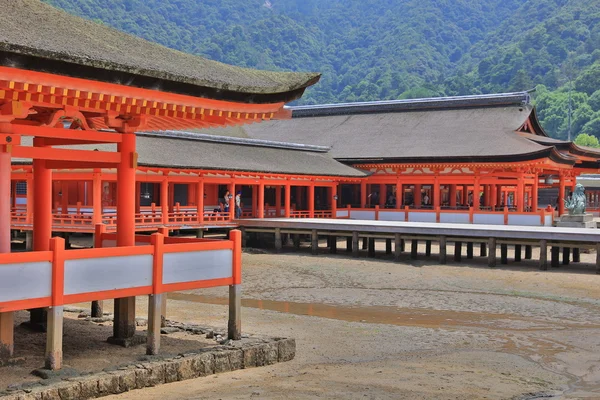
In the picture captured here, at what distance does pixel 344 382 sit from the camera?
12391 mm

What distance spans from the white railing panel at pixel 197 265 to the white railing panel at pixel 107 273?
39 cm

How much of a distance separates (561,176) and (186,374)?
35639 mm

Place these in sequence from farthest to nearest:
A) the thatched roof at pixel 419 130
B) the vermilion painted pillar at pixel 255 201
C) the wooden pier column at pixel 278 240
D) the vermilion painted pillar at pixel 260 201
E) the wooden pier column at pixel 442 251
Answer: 1. the thatched roof at pixel 419 130
2. the vermilion painted pillar at pixel 255 201
3. the vermilion painted pillar at pixel 260 201
4. the wooden pier column at pixel 278 240
5. the wooden pier column at pixel 442 251

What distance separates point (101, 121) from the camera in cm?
1362

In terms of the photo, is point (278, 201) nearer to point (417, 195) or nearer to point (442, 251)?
point (417, 195)

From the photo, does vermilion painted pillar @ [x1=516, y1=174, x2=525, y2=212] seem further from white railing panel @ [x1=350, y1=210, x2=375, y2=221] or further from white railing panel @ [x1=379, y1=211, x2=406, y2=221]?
white railing panel @ [x1=350, y1=210, x2=375, y2=221]

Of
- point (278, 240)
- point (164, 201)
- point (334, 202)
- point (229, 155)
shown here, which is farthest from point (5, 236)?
point (334, 202)

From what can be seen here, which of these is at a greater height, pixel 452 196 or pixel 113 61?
pixel 113 61

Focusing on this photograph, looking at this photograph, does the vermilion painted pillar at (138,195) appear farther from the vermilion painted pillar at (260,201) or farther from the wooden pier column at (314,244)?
the wooden pier column at (314,244)

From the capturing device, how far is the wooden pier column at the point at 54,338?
35.6 feet

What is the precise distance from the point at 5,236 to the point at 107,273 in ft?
4.99

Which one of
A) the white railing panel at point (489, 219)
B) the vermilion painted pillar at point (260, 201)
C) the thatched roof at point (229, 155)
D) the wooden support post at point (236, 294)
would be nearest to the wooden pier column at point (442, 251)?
the white railing panel at point (489, 219)

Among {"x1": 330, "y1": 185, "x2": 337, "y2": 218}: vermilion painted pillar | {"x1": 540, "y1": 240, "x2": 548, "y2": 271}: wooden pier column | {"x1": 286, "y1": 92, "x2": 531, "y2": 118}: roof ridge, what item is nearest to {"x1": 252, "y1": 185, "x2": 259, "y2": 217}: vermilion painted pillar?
{"x1": 330, "y1": 185, "x2": 337, "y2": 218}: vermilion painted pillar

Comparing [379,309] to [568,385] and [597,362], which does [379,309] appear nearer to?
[597,362]
